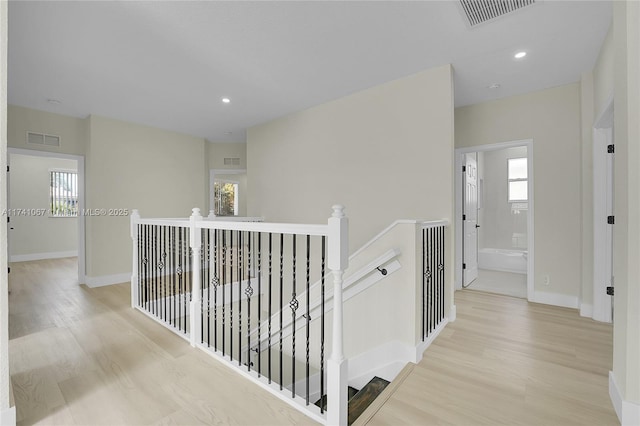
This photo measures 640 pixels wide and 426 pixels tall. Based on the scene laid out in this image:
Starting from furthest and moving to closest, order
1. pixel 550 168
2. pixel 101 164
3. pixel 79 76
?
pixel 101 164 < pixel 550 168 < pixel 79 76

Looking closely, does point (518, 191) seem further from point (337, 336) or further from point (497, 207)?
point (337, 336)

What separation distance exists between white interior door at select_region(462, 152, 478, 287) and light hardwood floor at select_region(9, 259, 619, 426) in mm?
1311

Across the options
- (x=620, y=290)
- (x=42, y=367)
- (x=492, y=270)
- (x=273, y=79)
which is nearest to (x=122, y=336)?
(x=42, y=367)

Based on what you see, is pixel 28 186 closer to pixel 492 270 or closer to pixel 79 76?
pixel 79 76

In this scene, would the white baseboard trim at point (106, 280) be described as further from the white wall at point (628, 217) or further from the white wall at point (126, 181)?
the white wall at point (628, 217)

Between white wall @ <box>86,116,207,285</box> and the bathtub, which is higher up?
white wall @ <box>86,116,207,285</box>

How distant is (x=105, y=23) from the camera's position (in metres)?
2.37

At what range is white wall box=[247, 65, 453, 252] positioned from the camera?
3.13 m

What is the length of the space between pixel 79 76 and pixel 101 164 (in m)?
1.73

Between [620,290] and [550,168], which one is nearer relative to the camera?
[620,290]

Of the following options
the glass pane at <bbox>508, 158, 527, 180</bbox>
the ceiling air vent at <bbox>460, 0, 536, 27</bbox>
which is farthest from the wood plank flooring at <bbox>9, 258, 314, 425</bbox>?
the glass pane at <bbox>508, 158, 527, 180</bbox>

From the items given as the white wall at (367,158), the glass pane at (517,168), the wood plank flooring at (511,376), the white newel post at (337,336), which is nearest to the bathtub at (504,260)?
the glass pane at (517,168)

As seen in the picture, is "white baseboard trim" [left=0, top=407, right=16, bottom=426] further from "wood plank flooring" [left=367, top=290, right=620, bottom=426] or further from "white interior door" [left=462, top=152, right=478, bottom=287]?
"white interior door" [left=462, top=152, right=478, bottom=287]

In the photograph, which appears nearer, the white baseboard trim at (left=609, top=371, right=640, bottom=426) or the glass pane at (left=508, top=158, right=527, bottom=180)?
the white baseboard trim at (left=609, top=371, right=640, bottom=426)
